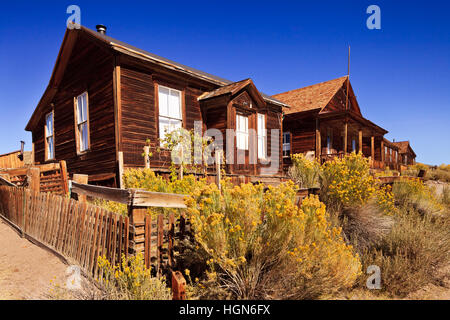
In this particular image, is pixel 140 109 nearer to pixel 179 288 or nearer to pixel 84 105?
pixel 84 105

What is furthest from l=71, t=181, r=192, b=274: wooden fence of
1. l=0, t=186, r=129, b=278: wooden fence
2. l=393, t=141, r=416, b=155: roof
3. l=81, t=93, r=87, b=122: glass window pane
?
l=393, t=141, r=416, b=155: roof

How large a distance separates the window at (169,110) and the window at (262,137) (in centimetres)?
423

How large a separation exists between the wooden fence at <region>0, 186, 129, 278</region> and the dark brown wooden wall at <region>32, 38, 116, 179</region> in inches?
98.1

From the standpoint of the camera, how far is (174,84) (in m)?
9.71

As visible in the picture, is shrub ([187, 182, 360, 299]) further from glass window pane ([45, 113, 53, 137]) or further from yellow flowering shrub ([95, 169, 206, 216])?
glass window pane ([45, 113, 53, 137])

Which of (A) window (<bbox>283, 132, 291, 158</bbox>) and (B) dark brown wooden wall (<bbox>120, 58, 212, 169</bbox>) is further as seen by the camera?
(A) window (<bbox>283, 132, 291, 158</bbox>)

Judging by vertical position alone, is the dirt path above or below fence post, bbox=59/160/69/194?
below

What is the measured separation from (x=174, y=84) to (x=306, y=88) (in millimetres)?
14178

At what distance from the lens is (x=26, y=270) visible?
460 cm

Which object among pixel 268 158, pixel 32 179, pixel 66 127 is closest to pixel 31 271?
pixel 32 179

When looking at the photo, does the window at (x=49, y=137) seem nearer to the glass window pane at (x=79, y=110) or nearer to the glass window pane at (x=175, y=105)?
the glass window pane at (x=79, y=110)

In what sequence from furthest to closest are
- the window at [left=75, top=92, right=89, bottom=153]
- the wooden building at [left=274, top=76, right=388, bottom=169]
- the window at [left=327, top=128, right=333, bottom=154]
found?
the window at [left=327, top=128, right=333, bottom=154]
the wooden building at [left=274, top=76, right=388, bottom=169]
the window at [left=75, top=92, right=89, bottom=153]

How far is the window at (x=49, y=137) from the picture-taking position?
13012 mm

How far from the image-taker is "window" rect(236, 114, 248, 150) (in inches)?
432
